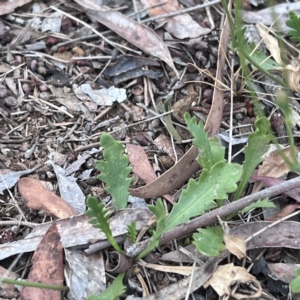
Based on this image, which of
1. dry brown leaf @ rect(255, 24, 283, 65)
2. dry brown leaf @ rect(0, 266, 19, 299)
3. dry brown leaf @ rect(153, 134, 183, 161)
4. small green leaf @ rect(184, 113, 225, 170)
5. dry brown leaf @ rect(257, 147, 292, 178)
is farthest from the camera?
dry brown leaf @ rect(255, 24, 283, 65)

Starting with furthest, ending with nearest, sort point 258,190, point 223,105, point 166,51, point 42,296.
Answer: point 166,51, point 223,105, point 258,190, point 42,296

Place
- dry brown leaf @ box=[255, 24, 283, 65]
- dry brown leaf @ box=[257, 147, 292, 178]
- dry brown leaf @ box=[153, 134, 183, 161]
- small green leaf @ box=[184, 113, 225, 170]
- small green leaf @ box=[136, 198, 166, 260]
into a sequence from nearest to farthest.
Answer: small green leaf @ box=[136, 198, 166, 260]
small green leaf @ box=[184, 113, 225, 170]
dry brown leaf @ box=[257, 147, 292, 178]
dry brown leaf @ box=[153, 134, 183, 161]
dry brown leaf @ box=[255, 24, 283, 65]

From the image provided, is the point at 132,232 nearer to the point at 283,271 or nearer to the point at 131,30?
the point at 283,271

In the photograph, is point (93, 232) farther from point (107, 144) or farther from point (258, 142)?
point (258, 142)

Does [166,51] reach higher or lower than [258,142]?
higher

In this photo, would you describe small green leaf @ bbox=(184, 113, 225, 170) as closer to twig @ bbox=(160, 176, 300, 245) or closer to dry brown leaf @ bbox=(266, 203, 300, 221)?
twig @ bbox=(160, 176, 300, 245)

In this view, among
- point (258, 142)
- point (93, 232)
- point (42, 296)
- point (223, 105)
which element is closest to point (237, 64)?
point (223, 105)

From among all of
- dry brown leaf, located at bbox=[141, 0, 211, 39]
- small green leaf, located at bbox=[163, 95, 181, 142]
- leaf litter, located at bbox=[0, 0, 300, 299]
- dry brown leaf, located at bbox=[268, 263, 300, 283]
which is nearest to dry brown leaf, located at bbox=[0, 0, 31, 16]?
leaf litter, located at bbox=[0, 0, 300, 299]

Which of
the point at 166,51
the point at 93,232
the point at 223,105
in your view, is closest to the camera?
the point at 93,232
